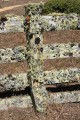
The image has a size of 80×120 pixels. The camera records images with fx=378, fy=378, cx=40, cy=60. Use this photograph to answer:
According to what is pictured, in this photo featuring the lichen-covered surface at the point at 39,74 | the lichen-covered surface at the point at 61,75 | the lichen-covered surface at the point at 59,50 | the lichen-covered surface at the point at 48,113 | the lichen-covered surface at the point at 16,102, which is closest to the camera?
the lichen-covered surface at the point at 39,74

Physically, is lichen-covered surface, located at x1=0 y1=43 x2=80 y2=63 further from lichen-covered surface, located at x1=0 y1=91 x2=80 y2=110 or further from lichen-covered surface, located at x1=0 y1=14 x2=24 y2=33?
lichen-covered surface, located at x1=0 y1=91 x2=80 y2=110

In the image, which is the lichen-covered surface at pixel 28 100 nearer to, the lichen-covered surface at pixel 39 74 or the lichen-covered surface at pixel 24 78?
the lichen-covered surface at pixel 39 74

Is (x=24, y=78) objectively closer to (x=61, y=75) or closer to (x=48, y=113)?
(x=61, y=75)

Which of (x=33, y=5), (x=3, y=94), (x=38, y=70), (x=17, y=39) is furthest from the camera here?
(x=17, y=39)

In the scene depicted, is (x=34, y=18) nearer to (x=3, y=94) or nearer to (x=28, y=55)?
(x=28, y=55)

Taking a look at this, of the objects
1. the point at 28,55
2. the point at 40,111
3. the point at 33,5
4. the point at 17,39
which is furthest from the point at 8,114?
the point at 17,39


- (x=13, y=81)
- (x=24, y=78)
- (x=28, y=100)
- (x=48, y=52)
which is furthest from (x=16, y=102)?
(x=48, y=52)

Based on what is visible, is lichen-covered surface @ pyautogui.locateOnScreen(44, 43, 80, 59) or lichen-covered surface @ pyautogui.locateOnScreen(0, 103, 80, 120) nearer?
lichen-covered surface @ pyautogui.locateOnScreen(0, 103, 80, 120)

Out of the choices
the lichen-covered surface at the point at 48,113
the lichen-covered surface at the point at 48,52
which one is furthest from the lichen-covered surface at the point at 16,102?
the lichen-covered surface at the point at 48,52

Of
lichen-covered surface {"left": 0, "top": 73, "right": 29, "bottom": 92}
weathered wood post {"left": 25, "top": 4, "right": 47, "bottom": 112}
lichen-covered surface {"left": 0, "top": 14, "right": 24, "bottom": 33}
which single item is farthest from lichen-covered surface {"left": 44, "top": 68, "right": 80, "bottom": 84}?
lichen-covered surface {"left": 0, "top": 14, "right": 24, "bottom": 33}
